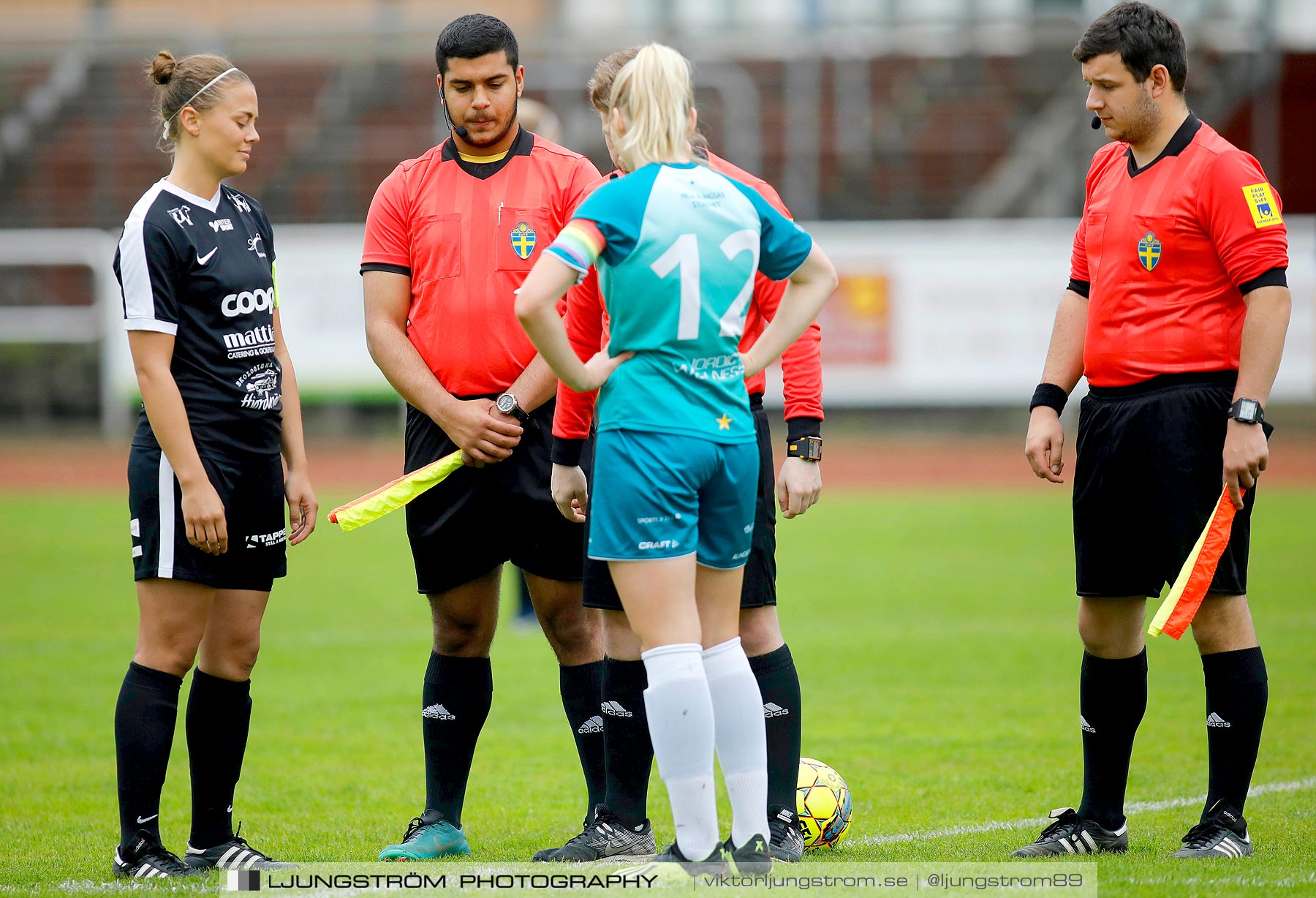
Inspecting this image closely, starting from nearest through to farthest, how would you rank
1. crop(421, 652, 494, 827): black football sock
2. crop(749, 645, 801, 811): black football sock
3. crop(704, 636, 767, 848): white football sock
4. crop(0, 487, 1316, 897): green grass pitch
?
crop(704, 636, 767, 848): white football sock
crop(749, 645, 801, 811): black football sock
crop(421, 652, 494, 827): black football sock
crop(0, 487, 1316, 897): green grass pitch

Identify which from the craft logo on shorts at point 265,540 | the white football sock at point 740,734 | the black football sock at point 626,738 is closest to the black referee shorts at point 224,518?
the craft logo on shorts at point 265,540

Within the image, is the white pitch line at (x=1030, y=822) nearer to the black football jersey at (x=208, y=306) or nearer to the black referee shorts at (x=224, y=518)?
the black referee shorts at (x=224, y=518)

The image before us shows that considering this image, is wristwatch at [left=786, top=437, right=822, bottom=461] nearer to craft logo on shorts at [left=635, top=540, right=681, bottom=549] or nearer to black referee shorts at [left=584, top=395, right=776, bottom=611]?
black referee shorts at [left=584, top=395, right=776, bottom=611]

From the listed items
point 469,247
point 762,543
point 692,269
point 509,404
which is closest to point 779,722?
point 762,543

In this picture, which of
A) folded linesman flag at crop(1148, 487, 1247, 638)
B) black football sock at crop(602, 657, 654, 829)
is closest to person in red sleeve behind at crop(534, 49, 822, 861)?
black football sock at crop(602, 657, 654, 829)

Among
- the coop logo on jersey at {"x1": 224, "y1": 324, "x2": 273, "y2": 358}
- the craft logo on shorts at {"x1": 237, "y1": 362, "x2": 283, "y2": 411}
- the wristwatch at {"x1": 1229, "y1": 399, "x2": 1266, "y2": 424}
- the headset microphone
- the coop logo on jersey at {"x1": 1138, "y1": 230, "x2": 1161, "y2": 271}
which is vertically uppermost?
the headset microphone

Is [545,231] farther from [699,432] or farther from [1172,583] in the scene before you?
[1172,583]

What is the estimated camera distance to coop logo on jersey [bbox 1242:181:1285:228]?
3.96 m

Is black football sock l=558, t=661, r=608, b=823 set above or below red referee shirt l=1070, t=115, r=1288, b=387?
below

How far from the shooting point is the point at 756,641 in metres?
4.19

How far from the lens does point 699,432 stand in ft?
11.5

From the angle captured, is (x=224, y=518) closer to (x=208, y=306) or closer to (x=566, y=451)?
(x=208, y=306)

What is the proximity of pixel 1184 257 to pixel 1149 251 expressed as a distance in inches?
3.9

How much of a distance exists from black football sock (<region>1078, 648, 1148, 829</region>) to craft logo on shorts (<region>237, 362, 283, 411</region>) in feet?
8.50
